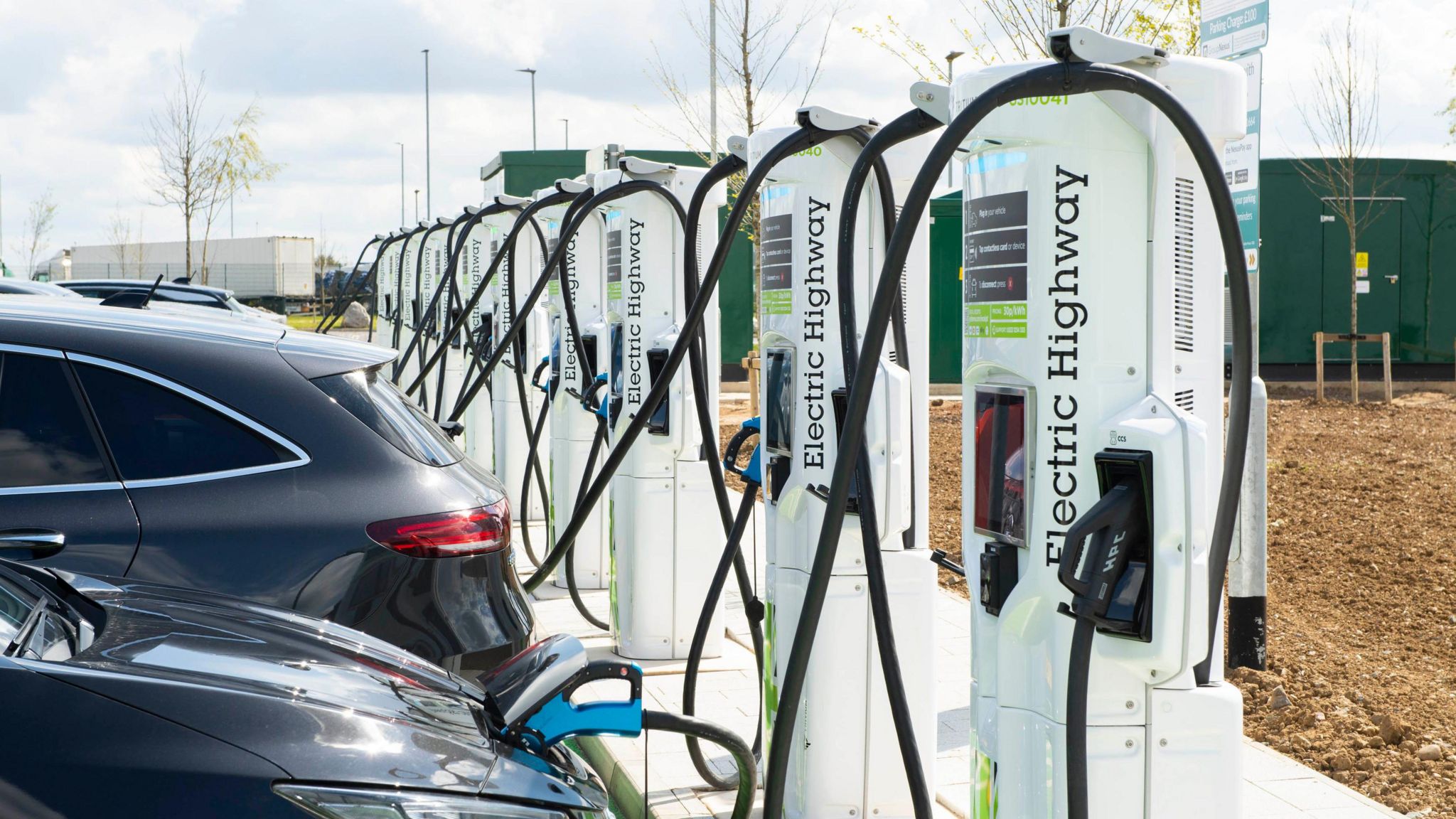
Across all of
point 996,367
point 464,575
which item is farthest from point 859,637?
point 996,367

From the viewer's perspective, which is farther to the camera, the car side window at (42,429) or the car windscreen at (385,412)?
the car windscreen at (385,412)

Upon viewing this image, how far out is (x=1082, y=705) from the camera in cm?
269

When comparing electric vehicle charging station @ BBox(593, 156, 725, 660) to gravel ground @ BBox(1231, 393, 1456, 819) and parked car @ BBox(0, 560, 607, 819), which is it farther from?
parked car @ BBox(0, 560, 607, 819)

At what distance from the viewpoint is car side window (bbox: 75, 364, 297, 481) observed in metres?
3.80

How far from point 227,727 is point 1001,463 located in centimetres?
169

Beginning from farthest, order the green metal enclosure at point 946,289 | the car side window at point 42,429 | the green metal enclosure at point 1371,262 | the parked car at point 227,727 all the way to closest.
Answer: the green metal enclosure at point 1371,262 → the green metal enclosure at point 946,289 → the car side window at point 42,429 → the parked car at point 227,727

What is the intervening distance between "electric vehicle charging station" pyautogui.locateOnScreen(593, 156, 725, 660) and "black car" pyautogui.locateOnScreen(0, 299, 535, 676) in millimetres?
2406

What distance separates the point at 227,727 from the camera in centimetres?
207

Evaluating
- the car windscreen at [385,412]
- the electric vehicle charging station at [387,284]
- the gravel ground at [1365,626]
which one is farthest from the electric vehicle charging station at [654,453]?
the electric vehicle charging station at [387,284]

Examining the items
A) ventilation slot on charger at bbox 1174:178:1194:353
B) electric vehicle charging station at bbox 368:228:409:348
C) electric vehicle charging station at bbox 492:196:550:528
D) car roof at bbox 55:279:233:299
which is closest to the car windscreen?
ventilation slot on charger at bbox 1174:178:1194:353

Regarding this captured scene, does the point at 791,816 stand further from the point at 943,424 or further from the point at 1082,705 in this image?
the point at 943,424

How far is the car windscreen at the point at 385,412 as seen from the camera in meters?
4.14

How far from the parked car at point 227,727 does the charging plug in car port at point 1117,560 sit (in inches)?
40.7

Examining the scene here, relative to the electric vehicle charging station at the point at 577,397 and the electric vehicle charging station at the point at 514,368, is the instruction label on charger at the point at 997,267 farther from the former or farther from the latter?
the electric vehicle charging station at the point at 514,368
